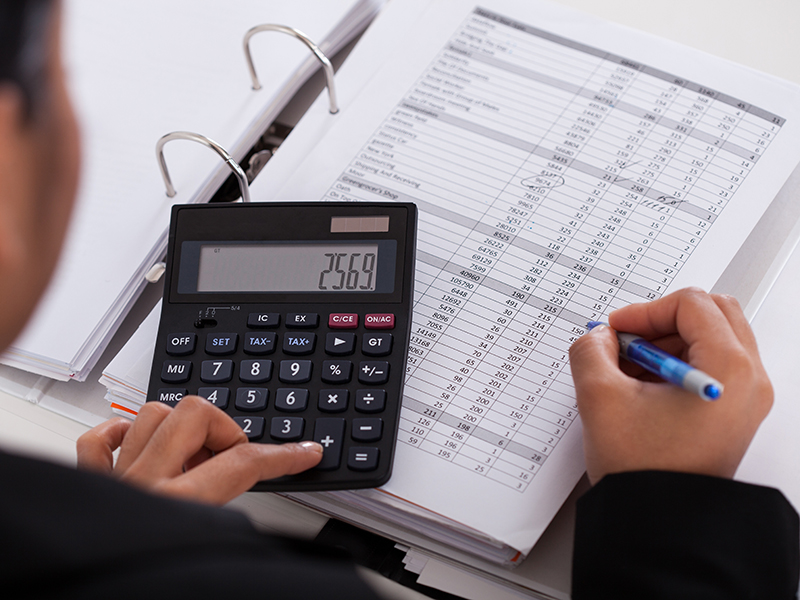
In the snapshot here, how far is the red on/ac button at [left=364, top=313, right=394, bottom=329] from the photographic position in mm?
561

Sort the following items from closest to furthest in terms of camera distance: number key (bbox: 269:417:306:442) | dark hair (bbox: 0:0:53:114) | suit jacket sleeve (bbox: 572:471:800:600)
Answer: dark hair (bbox: 0:0:53:114) < suit jacket sleeve (bbox: 572:471:800:600) < number key (bbox: 269:417:306:442)

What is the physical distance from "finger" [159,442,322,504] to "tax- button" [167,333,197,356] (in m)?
0.13

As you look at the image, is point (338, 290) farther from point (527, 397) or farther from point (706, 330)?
point (706, 330)

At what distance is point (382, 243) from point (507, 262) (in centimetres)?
11

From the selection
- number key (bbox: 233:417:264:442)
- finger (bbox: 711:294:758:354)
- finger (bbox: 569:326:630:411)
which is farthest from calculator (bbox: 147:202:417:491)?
finger (bbox: 711:294:758:354)

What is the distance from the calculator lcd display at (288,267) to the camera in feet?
1.93

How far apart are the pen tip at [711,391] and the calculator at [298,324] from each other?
0.72 ft

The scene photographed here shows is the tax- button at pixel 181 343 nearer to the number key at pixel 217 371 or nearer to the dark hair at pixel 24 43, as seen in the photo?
the number key at pixel 217 371

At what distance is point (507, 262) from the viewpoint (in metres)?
0.61

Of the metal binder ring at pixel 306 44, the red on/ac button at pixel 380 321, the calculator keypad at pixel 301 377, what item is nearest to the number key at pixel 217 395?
the calculator keypad at pixel 301 377

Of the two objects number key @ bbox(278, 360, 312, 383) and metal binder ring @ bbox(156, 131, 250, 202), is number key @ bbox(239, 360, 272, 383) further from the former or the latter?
metal binder ring @ bbox(156, 131, 250, 202)

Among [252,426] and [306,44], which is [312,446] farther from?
[306,44]

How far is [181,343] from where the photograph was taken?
22.6 inches

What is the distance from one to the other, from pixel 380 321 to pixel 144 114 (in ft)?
1.30
